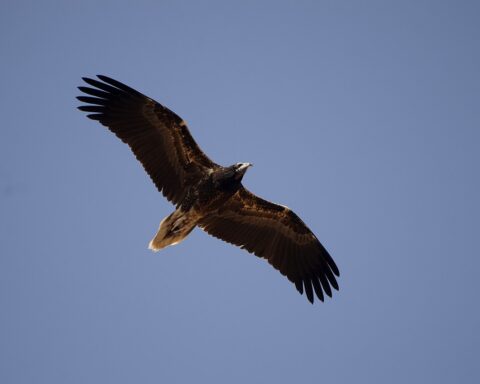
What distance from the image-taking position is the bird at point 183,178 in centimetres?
Result: 1346

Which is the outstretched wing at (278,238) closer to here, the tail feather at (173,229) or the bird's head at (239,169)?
the tail feather at (173,229)

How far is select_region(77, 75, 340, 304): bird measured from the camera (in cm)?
1346

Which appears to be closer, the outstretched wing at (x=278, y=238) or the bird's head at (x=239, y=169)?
the bird's head at (x=239, y=169)

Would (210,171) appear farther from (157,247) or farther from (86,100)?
(86,100)

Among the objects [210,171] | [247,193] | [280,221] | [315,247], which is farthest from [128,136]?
[315,247]

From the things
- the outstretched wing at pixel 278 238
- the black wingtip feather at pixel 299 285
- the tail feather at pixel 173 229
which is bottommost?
the tail feather at pixel 173 229

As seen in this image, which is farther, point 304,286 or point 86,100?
point 304,286

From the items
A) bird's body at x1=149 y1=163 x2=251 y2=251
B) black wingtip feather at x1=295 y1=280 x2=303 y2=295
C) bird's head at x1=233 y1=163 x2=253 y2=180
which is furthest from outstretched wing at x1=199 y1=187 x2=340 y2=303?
bird's head at x1=233 y1=163 x2=253 y2=180

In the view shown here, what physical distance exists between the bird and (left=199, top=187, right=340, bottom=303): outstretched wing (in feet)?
0.08

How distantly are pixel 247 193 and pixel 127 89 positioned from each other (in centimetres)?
369

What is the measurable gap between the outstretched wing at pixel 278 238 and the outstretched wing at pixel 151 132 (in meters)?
1.32

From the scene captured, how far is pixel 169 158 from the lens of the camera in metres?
13.8

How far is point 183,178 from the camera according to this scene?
→ 1389cm

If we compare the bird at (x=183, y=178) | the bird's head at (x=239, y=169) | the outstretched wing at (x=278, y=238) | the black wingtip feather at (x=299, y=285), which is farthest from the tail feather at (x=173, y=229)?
the black wingtip feather at (x=299, y=285)
